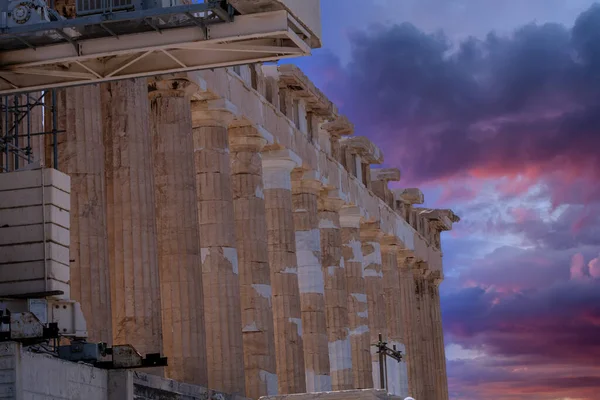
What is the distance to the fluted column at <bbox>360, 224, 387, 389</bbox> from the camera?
65.4m

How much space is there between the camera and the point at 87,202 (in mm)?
37469

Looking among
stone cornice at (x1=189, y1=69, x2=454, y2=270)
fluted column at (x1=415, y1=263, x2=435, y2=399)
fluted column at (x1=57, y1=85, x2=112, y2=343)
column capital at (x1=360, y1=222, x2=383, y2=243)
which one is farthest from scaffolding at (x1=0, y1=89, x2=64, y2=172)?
fluted column at (x1=415, y1=263, x2=435, y2=399)

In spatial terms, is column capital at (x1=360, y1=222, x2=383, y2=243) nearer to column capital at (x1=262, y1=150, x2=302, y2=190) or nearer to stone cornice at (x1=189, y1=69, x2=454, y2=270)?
stone cornice at (x1=189, y1=69, x2=454, y2=270)

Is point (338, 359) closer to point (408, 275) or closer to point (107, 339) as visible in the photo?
point (408, 275)

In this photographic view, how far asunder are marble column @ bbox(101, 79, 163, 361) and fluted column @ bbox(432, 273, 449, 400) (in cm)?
4029

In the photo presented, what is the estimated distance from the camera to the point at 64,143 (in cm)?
3772

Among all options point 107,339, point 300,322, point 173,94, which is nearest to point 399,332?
point 300,322

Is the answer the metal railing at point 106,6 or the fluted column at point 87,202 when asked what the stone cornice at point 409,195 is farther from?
the metal railing at point 106,6

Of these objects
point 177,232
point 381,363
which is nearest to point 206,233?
point 177,232

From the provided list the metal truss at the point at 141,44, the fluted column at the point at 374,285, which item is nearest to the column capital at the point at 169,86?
the metal truss at the point at 141,44

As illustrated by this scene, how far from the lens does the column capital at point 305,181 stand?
5641 centimetres

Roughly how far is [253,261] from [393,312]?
71.0ft

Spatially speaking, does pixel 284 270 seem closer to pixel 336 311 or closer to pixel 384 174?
pixel 336 311

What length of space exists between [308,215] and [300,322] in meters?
5.18
